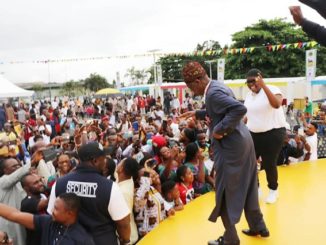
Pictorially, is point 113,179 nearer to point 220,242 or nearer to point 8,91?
point 220,242

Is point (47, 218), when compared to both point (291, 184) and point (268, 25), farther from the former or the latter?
point (268, 25)

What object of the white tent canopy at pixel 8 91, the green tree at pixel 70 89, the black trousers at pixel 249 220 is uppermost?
the white tent canopy at pixel 8 91

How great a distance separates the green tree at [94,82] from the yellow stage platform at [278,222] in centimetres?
5469

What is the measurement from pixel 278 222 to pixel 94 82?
56.1m

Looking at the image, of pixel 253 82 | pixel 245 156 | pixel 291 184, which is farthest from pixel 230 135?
pixel 291 184

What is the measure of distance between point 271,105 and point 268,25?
2839 cm

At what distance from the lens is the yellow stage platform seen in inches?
123

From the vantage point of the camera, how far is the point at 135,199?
3.42m

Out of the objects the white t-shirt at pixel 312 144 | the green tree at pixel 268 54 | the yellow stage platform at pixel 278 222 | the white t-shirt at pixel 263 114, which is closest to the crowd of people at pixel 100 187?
the yellow stage platform at pixel 278 222

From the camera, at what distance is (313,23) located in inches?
73.9

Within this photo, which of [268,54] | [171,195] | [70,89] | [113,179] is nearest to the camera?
[171,195]

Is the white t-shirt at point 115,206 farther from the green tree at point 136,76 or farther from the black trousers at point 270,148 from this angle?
the green tree at point 136,76

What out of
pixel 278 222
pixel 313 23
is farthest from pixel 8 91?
pixel 313 23

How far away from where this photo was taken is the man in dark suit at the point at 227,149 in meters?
2.63
